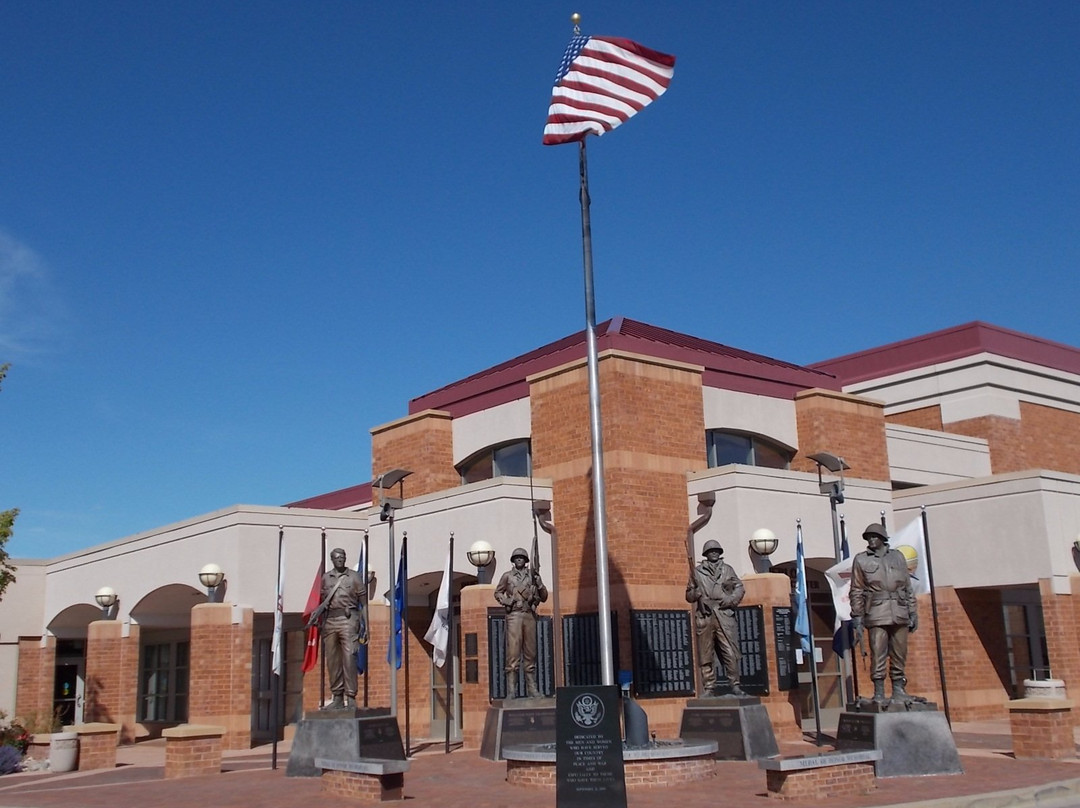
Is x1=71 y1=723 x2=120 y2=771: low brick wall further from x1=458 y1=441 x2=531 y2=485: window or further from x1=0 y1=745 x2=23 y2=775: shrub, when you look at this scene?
x1=458 y1=441 x2=531 y2=485: window

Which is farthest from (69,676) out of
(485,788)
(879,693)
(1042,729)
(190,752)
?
(1042,729)

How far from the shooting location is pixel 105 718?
2609cm

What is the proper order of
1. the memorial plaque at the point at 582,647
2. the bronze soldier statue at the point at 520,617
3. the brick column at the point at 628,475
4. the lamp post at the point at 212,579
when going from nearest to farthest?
the bronze soldier statue at the point at 520,617 → the memorial plaque at the point at 582,647 → the brick column at the point at 628,475 → the lamp post at the point at 212,579

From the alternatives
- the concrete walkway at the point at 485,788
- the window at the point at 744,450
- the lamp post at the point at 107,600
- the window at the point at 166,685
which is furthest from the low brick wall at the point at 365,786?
the window at the point at 166,685

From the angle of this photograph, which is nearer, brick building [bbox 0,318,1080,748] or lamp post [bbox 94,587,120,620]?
brick building [bbox 0,318,1080,748]

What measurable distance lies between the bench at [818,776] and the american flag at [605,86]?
28.1 ft

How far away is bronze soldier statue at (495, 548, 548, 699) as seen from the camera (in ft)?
60.4

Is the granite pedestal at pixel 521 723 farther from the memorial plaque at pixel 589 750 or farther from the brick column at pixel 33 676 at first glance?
the brick column at pixel 33 676

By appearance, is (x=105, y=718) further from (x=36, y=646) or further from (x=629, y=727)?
(x=629, y=727)

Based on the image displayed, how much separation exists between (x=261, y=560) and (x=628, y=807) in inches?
510

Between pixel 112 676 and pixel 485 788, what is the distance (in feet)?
49.6

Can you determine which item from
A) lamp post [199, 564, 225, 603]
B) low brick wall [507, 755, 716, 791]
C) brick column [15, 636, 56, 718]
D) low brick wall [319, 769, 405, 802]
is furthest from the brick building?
low brick wall [319, 769, 405, 802]

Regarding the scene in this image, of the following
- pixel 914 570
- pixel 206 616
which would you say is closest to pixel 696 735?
pixel 914 570

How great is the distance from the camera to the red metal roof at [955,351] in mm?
30516
